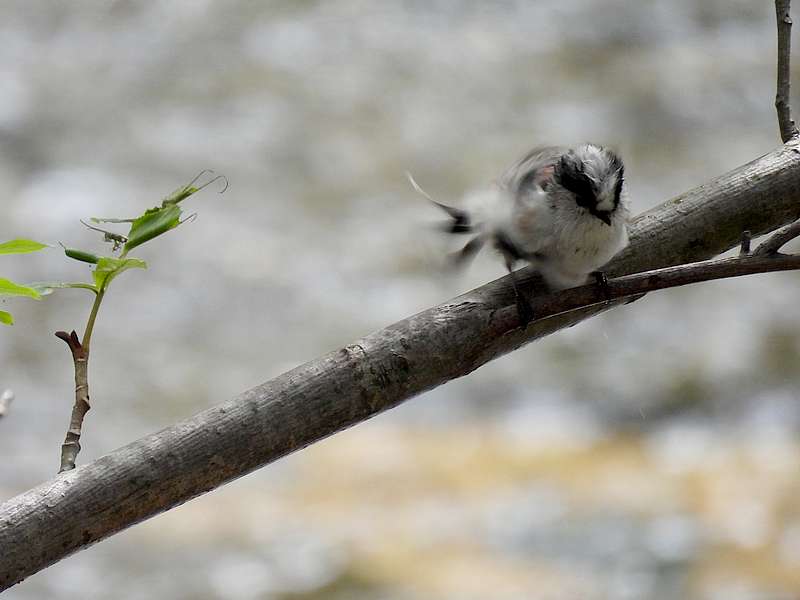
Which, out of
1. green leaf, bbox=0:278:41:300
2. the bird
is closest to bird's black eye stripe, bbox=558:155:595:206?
the bird

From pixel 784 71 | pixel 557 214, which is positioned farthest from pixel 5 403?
pixel 784 71

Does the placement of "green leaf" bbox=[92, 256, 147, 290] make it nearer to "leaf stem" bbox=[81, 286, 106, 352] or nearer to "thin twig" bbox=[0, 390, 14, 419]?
"leaf stem" bbox=[81, 286, 106, 352]

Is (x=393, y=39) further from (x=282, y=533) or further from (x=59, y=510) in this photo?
(x=59, y=510)

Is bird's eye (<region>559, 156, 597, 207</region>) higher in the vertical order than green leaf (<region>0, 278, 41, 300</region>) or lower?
higher

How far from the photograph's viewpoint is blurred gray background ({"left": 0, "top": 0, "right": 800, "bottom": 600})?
10.0 ft

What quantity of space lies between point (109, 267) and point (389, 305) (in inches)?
132

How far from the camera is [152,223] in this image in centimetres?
70

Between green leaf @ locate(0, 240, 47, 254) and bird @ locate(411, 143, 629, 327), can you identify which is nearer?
green leaf @ locate(0, 240, 47, 254)

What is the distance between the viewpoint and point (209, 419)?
76cm

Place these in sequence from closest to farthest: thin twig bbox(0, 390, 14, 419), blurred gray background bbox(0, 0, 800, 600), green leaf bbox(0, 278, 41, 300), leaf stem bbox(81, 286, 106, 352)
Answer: green leaf bbox(0, 278, 41, 300), leaf stem bbox(81, 286, 106, 352), thin twig bbox(0, 390, 14, 419), blurred gray background bbox(0, 0, 800, 600)

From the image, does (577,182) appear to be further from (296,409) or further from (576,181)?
(296,409)

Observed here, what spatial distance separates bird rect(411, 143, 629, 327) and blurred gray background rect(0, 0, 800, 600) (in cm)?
192

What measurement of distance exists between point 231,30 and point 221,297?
1942 millimetres

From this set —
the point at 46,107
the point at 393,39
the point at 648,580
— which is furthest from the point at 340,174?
the point at 648,580
